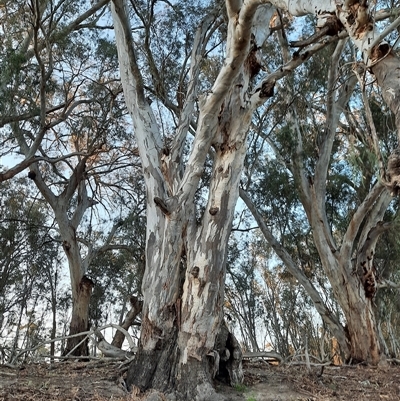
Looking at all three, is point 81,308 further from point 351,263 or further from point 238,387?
point 238,387

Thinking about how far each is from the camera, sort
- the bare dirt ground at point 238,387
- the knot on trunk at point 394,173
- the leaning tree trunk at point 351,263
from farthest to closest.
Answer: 1. the leaning tree trunk at point 351,263
2. the bare dirt ground at point 238,387
3. the knot on trunk at point 394,173

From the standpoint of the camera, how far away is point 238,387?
369 cm

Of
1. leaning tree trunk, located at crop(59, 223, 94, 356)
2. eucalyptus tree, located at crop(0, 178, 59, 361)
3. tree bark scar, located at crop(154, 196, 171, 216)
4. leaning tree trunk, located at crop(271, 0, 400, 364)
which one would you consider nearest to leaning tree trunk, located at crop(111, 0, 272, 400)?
tree bark scar, located at crop(154, 196, 171, 216)

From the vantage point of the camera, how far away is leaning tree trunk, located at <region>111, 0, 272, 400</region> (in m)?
3.43

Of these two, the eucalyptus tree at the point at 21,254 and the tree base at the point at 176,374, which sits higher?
the eucalyptus tree at the point at 21,254

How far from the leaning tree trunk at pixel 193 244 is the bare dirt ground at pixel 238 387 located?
9.8 inches

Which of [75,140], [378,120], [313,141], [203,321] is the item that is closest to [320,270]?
[313,141]

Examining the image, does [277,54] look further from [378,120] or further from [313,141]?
[378,120]

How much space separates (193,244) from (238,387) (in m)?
1.27

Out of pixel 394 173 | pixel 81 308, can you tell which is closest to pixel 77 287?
pixel 81 308

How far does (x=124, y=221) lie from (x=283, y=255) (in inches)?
168

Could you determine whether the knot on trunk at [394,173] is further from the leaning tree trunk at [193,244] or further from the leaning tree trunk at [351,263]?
the leaning tree trunk at [351,263]

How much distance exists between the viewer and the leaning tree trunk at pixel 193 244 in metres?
3.43

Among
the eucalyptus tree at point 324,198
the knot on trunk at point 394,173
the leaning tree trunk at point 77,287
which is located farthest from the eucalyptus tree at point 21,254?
the knot on trunk at point 394,173
